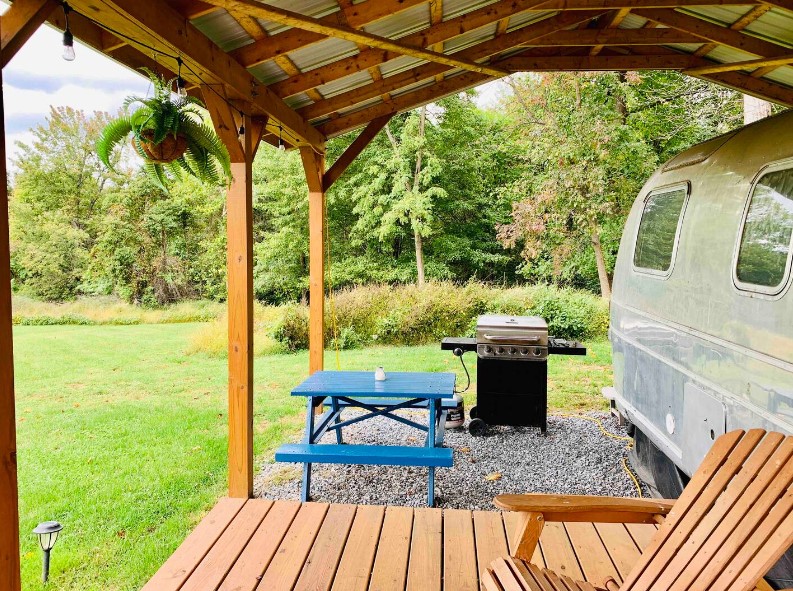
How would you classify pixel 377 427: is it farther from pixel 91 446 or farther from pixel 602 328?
pixel 602 328

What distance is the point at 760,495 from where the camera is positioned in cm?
203

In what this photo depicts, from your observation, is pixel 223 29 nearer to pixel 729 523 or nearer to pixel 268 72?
pixel 268 72

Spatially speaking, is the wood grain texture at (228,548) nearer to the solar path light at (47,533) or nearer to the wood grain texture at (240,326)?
the wood grain texture at (240,326)

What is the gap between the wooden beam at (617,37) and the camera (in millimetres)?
4727

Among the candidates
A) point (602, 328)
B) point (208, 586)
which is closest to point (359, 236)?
point (602, 328)

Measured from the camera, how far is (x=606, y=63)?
5.43m

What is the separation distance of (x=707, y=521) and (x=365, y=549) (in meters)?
1.70

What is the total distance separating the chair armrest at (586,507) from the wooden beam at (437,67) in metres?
3.68

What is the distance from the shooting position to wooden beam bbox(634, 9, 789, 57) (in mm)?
4297

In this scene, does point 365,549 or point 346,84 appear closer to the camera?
point 365,549

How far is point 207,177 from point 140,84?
75.3ft

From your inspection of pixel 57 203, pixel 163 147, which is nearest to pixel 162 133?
pixel 163 147

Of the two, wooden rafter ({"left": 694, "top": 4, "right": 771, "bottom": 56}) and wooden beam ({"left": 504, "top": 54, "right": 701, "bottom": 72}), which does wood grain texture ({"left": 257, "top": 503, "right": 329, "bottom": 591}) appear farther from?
wooden rafter ({"left": 694, "top": 4, "right": 771, "bottom": 56})

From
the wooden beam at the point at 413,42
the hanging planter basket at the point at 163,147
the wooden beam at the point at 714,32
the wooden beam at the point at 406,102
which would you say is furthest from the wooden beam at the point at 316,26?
the wooden beam at the point at 406,102
